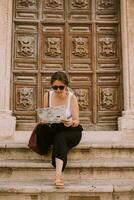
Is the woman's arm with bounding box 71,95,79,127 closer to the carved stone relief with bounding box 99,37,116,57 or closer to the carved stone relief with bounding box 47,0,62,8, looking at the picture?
the carved stone relief with bounding box 99,37,116,57

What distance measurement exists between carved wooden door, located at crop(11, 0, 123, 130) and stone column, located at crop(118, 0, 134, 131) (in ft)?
0.78

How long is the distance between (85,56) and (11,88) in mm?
1504

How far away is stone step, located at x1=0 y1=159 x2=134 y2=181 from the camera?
5156 mm

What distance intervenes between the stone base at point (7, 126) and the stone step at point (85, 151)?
1177 millimetres

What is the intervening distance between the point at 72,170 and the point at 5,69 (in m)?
2.64

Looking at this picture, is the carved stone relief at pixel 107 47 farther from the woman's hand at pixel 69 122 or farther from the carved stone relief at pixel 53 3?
the woman's hand at pixel 69 122

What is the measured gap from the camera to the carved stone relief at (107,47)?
7516 mm

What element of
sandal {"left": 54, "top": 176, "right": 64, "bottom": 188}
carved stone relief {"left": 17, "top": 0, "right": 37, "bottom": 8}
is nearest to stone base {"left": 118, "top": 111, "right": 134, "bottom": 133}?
sandal {"left": 54, "top": 176, "right": 64, "bottom": 188}

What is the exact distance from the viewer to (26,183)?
4.96 m

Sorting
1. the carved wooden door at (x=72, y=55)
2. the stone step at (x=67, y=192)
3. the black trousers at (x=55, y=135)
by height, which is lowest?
the stone step at (x=67, y=192)

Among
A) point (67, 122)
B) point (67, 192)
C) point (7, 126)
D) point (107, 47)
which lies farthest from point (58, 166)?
point (107, 47)

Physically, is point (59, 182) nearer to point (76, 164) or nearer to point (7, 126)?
point (76, 164)

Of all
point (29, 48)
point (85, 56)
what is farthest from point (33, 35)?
point (85, 56)

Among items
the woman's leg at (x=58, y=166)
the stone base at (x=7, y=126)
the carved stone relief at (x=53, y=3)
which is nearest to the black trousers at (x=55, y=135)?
the woman's leg at (x=58, y=166)
